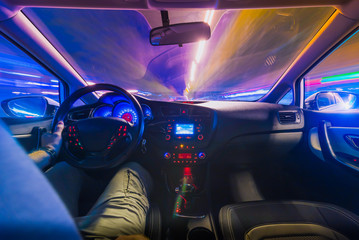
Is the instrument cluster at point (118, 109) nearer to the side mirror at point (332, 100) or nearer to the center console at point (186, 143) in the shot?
the center console at point (186, 143)

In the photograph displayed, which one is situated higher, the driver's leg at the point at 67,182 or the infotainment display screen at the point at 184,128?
the infotainment display screen at the point at 184,128

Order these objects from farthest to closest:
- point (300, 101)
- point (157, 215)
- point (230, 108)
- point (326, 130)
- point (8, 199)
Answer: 1. point (300, 101)
2. point (230, 108)
3. point (326, 130)
4. point (157, 215)
5. point (8, 199)

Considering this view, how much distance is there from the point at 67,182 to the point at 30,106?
4.39 ft

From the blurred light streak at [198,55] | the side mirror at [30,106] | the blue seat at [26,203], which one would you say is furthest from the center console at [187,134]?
the blurred light streak at [198,55]

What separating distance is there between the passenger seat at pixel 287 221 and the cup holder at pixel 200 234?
184 mm

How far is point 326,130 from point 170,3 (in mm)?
2350

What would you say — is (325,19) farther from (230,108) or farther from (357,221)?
(357,221)

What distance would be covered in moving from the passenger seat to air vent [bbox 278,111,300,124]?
117 cm

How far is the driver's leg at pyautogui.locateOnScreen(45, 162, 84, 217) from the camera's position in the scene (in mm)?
1474

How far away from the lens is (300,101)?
2.67 metres

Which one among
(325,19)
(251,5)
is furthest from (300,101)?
(251,5)

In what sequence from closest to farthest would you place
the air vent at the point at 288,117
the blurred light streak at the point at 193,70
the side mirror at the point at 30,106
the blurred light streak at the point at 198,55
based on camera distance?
the side mirror at the point at 30,106 → the air vent at the point at 288,117 → the blurred light streak at the point at 198,55 → the blurred light streak at the point at 193,70

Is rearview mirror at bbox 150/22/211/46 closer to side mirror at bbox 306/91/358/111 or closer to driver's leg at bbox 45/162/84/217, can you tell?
driver's leg at bbox 45/162/84/217

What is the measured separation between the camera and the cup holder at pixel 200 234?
1.46 meters
